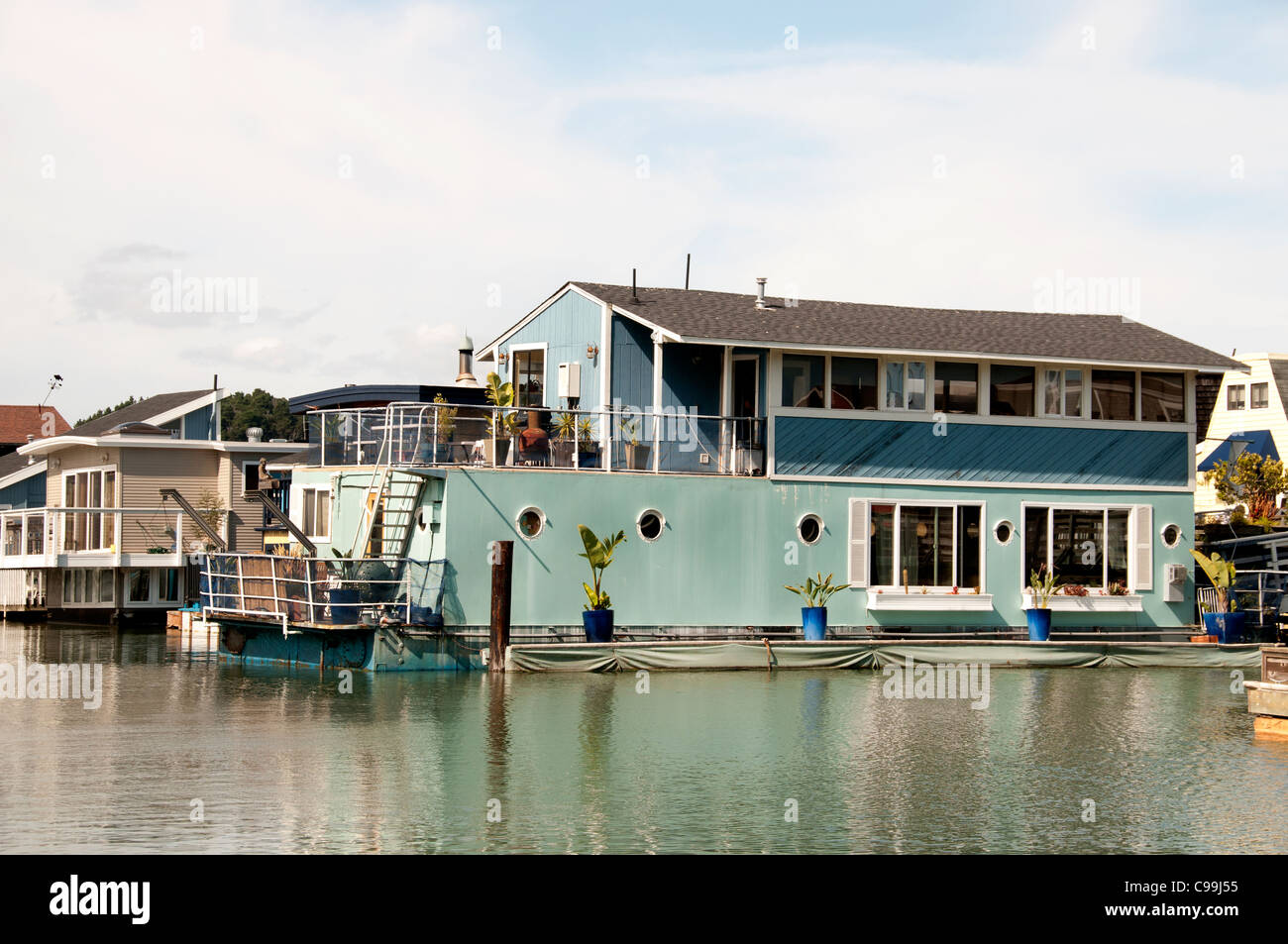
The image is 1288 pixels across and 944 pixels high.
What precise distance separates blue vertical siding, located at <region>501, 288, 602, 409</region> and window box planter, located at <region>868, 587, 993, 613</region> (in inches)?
259

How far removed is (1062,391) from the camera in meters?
28.2

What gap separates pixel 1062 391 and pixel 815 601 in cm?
667

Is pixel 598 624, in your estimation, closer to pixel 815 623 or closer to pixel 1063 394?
pixel 815 623

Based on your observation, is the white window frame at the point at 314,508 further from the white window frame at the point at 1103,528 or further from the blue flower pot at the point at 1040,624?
the blue flower pot at the point at 1040,624

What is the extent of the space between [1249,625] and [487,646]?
50.1 ft

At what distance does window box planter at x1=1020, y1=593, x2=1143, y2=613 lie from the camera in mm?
27609

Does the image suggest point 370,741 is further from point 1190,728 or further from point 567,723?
point 1190,728

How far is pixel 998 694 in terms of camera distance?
2253 centimetres

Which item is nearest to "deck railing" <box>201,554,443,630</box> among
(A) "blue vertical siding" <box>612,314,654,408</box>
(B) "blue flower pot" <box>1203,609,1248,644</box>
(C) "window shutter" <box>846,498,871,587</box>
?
(A) "blue vertical siding" <box>612,314,654,408</box>

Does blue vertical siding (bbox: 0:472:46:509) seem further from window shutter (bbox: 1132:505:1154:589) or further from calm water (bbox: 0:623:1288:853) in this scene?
window shutter (bbox: 1132:505:1154:589)

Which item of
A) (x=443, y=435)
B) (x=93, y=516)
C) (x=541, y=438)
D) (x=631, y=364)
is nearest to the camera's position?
(x=443, y=435)

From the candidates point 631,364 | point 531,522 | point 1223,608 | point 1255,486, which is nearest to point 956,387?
point 631,364

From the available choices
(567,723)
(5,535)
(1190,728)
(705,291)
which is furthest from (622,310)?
(5,535)
